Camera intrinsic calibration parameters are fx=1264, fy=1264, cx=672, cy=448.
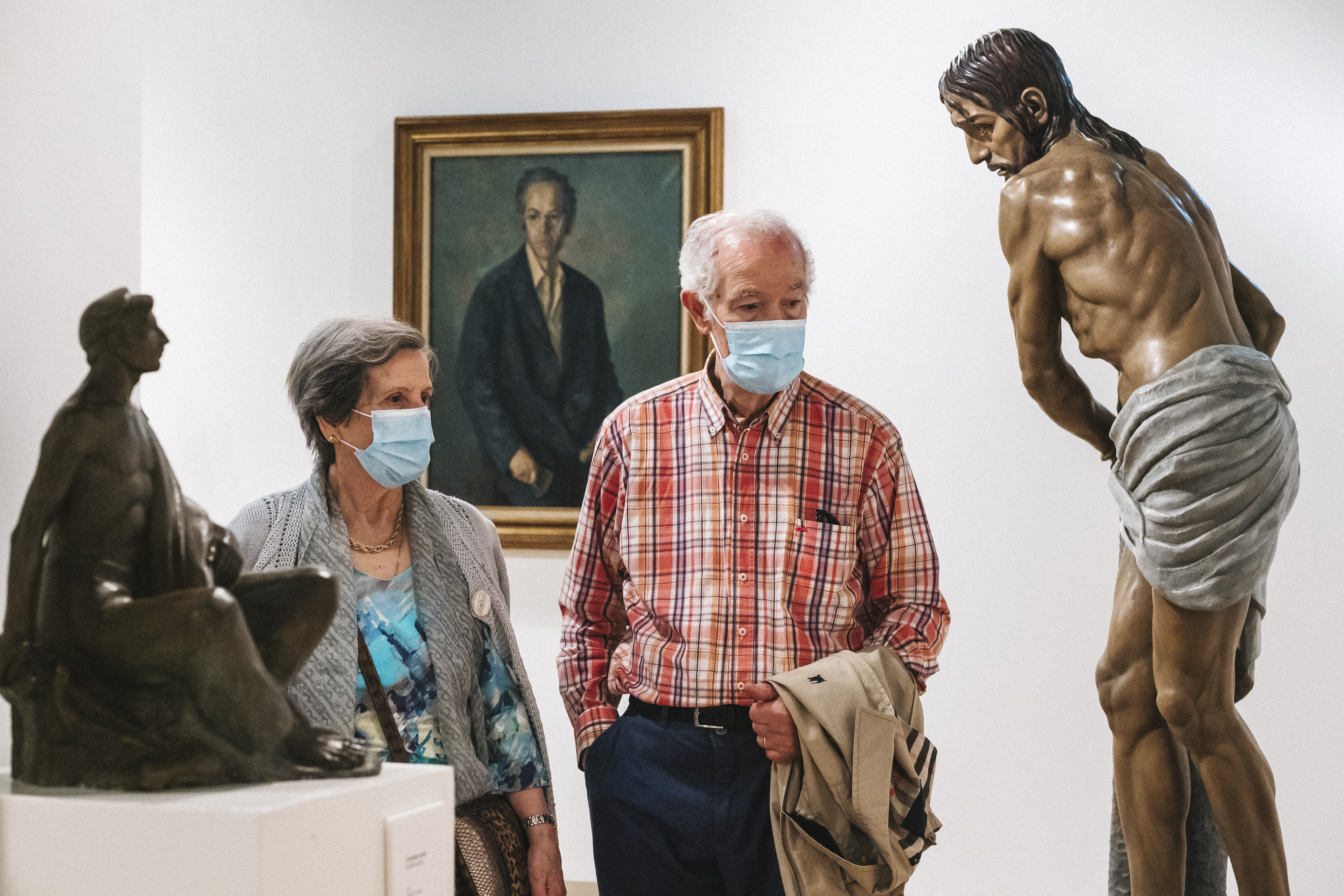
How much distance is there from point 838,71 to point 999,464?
4.71 ft

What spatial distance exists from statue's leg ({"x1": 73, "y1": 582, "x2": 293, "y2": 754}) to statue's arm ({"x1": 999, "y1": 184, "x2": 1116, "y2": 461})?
7.06 ft

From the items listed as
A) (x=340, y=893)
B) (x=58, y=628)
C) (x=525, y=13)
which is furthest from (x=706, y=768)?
(x=525, y=13)

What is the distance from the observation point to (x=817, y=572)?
2.40 m

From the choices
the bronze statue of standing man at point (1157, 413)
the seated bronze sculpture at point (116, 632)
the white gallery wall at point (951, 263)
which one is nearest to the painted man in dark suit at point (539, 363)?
the white gallery wall at point (951, 263)

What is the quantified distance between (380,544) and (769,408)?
2.60ft

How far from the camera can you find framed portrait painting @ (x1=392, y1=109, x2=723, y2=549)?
439cm

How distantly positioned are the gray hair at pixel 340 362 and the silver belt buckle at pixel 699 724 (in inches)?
33.2

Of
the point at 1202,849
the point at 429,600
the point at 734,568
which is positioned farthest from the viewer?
the point at 1202,849

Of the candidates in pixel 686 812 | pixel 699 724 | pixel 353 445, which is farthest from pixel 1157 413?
pixel 353 445

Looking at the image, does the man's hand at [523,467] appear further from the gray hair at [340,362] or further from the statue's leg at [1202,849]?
the statue's leg at [1202,849]

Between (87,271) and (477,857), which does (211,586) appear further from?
(477,857)

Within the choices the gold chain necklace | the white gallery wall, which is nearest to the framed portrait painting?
the white gallery wall

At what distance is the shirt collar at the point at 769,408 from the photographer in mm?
2469

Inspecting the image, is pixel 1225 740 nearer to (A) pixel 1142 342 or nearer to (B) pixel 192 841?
(A) pixel 1142 342
